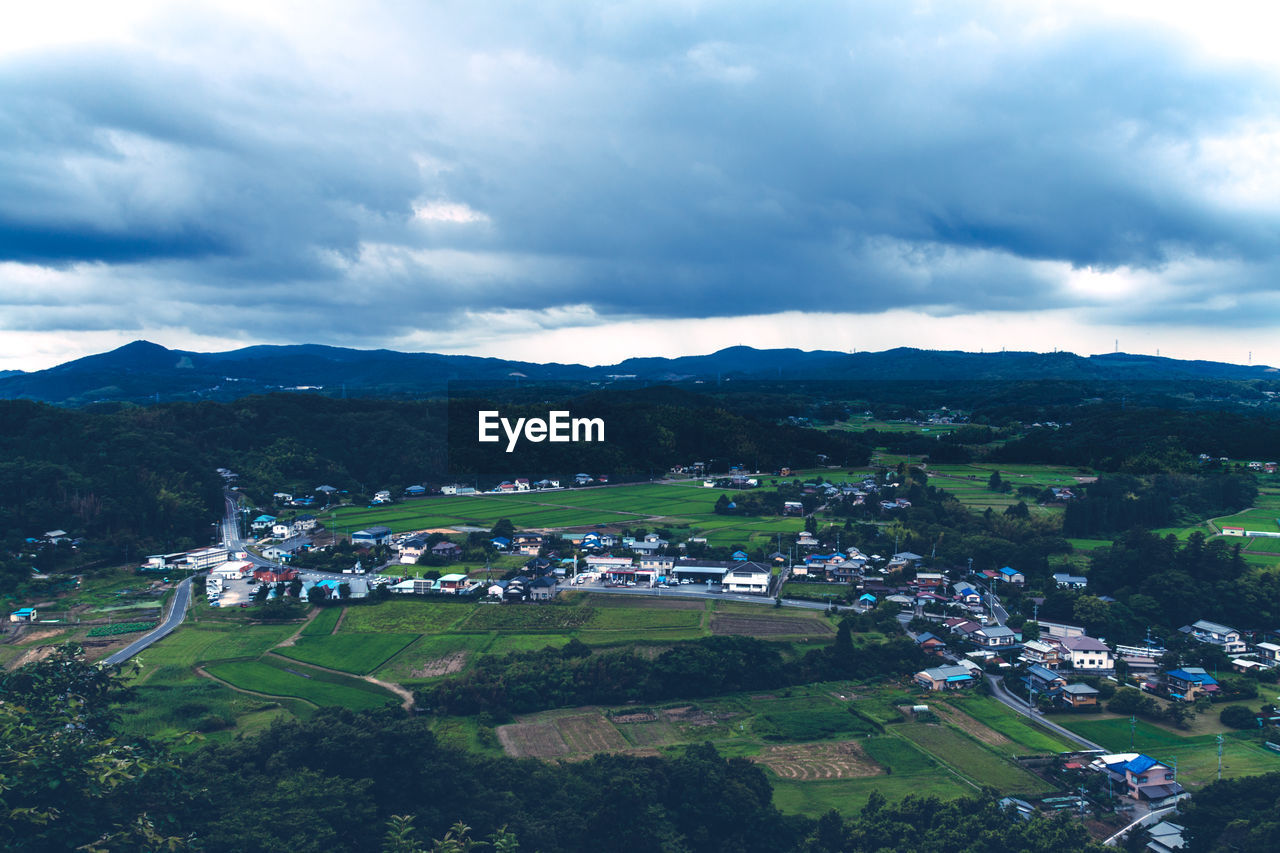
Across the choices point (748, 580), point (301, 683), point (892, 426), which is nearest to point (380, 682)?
point (301, 683)

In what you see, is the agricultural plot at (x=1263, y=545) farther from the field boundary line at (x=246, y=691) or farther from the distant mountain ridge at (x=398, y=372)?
the distant mountain ridge at (x=398, y=372)

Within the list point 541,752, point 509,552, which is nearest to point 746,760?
point 541,752

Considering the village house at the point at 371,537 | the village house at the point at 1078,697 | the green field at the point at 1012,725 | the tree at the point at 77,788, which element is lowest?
the green field at the point at 1012,725

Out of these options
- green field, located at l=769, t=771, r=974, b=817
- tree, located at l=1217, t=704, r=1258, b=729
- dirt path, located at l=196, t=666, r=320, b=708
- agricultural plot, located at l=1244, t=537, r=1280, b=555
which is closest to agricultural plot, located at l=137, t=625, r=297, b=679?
dirt path, located at l=196, t=666, r=320, b=708

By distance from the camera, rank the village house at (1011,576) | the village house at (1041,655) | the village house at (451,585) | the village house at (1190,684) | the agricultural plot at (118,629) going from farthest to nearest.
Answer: the village house at (1011,576) < the village house at (451,585) < the agricultural plot at (118,629) < the village house at (1041,655) < the village house at (1190,684)

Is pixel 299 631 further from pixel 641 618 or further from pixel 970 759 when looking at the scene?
pixel 970 759

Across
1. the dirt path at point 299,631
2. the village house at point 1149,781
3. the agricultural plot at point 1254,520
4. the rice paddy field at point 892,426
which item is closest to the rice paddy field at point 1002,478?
the agricultural plot at point 1254,520
